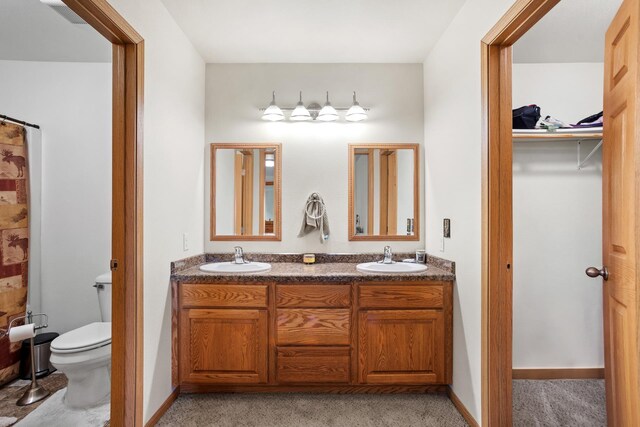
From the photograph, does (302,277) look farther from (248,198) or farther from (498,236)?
(498,236)

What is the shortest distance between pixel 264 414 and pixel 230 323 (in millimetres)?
580

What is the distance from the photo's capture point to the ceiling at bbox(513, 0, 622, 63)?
196cm

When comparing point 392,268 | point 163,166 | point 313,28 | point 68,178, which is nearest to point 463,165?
point 392,268

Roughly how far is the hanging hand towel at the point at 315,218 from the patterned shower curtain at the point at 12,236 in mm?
2048

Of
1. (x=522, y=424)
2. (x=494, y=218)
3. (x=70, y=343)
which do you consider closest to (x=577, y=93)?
(x=494, y=218)

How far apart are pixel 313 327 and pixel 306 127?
61.3 inches

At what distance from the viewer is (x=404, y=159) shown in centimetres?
283

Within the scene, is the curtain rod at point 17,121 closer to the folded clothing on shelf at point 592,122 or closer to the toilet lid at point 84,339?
the toilet lid at point 84,339

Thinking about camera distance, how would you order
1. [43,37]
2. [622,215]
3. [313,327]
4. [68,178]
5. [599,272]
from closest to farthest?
[622,215] → [599,272] → [313,327] → [43,37] → [68,178]

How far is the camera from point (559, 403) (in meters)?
2.16

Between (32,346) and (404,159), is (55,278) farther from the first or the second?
(404,159)

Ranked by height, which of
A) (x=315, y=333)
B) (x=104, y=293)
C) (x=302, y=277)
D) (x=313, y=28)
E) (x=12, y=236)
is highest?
(x=313, y=28)

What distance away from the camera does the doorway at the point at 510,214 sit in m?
1.23

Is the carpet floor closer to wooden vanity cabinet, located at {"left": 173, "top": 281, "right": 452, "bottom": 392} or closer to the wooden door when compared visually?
wooden vanity cabinet, located at {"left": 173, "top": 281, "right": 452, "bottom": 392}
